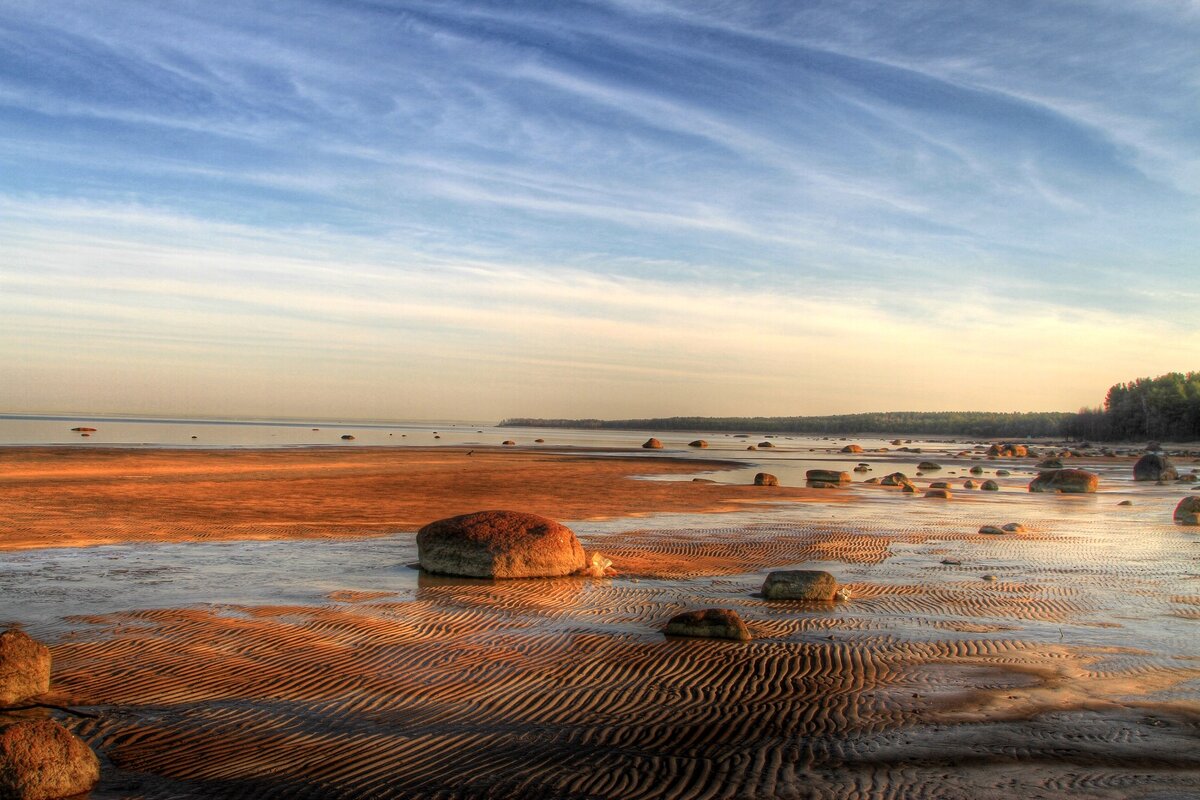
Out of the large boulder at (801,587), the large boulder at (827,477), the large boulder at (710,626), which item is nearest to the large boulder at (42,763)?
the large boulder at (710,626)

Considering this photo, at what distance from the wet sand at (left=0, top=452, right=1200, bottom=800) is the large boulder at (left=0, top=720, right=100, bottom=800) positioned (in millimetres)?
227

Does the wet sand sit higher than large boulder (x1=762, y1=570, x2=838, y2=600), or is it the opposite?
large boulder (x1=762, y1=570, x2=838, y2=600)

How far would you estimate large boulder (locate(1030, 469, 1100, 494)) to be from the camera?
3775cm

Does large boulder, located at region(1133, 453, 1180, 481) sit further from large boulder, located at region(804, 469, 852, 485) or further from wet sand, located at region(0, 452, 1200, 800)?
wet sand, located at region(0, 452, 1200, 800)

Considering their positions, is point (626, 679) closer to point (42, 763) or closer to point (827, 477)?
point (42, 763)

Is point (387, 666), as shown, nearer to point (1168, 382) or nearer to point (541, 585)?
point (541, 585)

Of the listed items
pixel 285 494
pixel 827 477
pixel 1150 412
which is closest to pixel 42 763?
pixel 285 494

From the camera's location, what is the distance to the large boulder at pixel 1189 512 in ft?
81.9

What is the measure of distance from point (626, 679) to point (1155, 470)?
4482 centimetres

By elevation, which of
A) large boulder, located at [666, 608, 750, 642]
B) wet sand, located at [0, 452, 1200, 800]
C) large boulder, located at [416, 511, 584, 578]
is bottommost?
wet sand, located at [0, 452, 1200, 800]

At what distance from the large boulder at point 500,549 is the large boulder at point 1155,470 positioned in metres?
40.5

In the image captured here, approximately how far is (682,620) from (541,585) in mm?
3664

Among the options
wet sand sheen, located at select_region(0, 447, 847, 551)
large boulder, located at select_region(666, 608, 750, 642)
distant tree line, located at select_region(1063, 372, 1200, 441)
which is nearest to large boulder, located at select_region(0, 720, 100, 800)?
large boulder, located at select_region(666, 608, 750, 642)

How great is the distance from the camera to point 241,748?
23.6 ft
